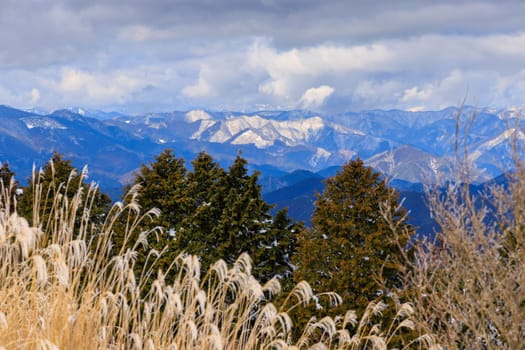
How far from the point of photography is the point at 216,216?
2433 cm

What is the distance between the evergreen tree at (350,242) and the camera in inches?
702

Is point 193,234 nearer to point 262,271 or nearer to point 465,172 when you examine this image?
point 262,271

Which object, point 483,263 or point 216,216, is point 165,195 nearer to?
point 216,216

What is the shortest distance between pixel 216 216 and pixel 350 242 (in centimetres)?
732

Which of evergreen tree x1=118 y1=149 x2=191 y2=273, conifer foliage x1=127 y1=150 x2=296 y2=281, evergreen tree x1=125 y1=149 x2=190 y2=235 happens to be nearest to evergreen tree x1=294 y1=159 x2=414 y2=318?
conifer foliage x1=127 y1=150 x2=296 y2=281

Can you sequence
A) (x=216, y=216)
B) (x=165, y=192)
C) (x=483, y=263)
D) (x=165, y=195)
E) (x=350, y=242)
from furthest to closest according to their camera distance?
(x=165, y=192) → (x=165, y=195) → (x=216, y=216) → (x=350, y=242) → (x=483, y=263)

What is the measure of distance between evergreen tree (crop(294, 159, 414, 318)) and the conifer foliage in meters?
2.94

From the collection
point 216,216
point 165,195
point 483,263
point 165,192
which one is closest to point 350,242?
point 216,216

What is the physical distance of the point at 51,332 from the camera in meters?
3.66

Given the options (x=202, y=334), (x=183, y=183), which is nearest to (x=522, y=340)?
(x=202, y=334)

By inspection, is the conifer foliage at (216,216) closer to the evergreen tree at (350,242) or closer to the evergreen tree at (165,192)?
the evergreen tree at (165,192)

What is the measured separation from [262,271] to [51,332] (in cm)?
1872

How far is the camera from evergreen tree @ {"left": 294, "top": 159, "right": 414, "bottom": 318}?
17.8 meters

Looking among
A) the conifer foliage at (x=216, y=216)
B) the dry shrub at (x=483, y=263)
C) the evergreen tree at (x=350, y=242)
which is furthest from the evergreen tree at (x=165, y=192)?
the dry shrub at (x=483, y=263)
